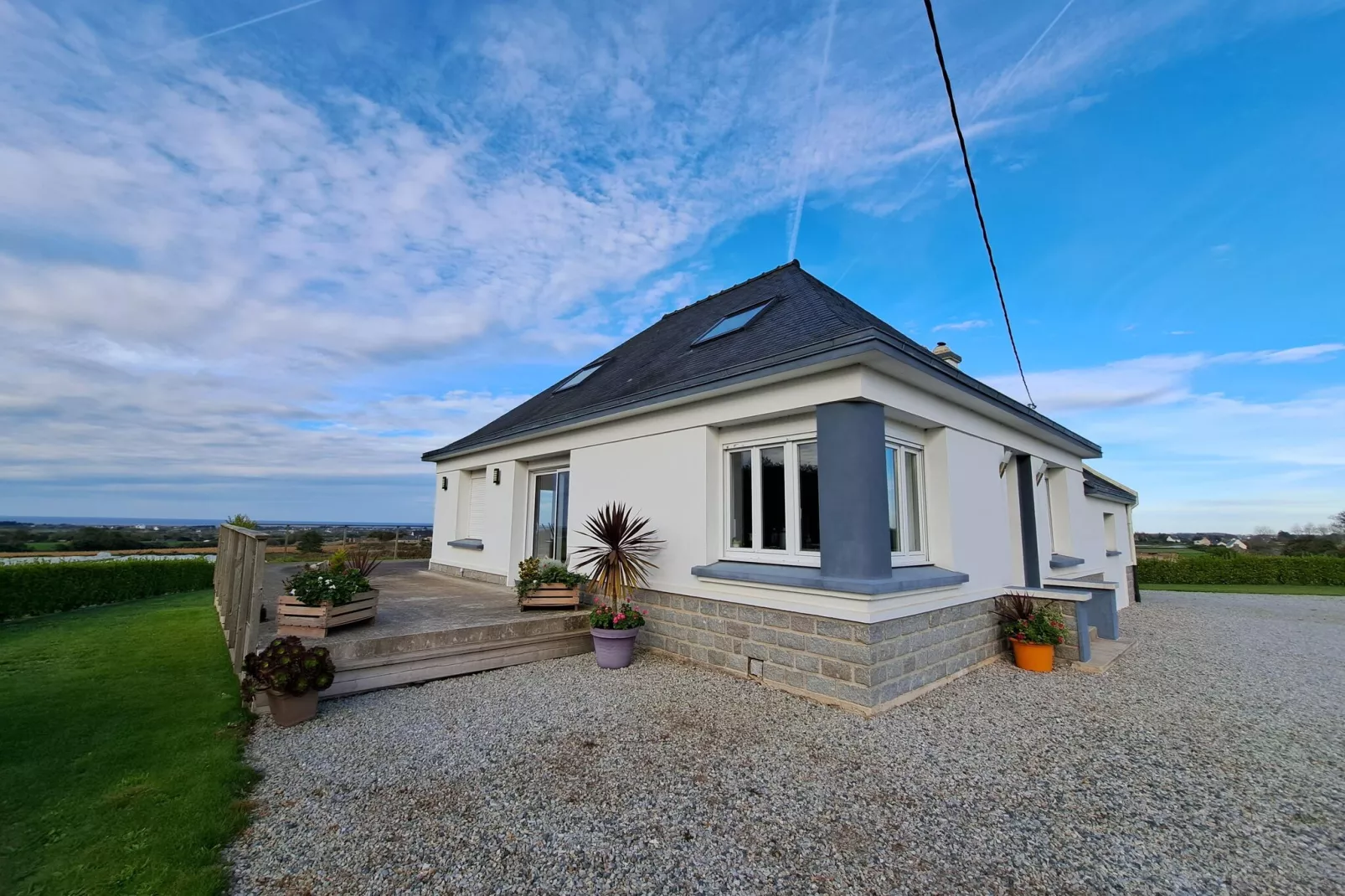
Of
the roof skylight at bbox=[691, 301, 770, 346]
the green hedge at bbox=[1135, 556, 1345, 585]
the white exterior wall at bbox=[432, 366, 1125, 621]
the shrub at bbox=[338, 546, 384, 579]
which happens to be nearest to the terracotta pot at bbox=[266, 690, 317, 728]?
the shrub at bbox=[338, 546, 384, 579]

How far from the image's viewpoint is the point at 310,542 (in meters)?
16.1

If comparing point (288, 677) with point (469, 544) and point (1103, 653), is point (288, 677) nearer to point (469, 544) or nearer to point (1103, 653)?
point (469, 544)

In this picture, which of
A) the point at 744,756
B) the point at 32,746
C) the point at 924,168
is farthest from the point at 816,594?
the point at 32,746

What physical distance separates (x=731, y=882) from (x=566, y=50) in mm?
8421

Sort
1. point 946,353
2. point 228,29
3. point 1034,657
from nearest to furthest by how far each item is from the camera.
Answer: point 1034,657 → point 228,29 → point 946,353

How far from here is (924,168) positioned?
20.0 feet

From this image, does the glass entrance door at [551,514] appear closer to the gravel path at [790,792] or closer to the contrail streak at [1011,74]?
the gravel path at [790,792]

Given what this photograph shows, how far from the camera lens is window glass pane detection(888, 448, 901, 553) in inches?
216

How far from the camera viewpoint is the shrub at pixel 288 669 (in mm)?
4062

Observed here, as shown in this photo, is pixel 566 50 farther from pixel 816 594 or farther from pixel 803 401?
pixel 816 594

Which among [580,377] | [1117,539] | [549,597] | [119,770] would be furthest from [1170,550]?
[119,770]

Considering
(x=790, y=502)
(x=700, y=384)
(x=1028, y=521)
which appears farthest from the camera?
(x=1028, y=521)

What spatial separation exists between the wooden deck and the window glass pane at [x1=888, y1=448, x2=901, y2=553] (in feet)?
12.5

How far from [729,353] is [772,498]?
6.23 ft
